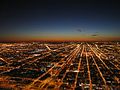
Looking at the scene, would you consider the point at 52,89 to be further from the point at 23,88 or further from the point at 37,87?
the point at 23,88

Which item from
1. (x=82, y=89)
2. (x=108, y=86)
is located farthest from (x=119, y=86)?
(x=82, y=89)

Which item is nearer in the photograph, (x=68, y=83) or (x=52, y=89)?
(x=52, y=89)

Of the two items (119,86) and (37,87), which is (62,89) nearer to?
(37,87)

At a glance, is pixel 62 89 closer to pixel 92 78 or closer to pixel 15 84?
pixel 15 84

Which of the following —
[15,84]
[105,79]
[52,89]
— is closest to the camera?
[52,89]

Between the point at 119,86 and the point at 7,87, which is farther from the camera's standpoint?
the point at 119,86

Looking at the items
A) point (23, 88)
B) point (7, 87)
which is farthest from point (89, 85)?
point (7, 87)

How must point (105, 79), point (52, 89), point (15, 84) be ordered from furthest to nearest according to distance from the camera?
point (105, 79), point (15, 84), point (52, 89)

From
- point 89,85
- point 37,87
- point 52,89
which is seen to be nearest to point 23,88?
point 37,87
